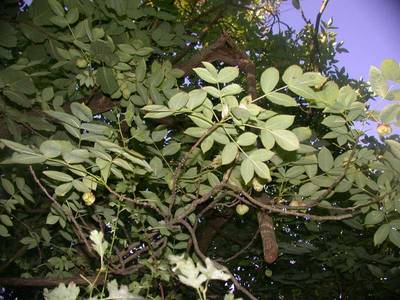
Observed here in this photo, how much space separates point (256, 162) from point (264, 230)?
0.37 meters

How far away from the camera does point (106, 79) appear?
5.84 ft

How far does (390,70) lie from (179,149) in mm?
956

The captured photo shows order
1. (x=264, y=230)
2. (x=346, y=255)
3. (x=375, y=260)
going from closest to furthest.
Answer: (x=264, y=230) < (x=375, y=260) < (x=346, y=255)

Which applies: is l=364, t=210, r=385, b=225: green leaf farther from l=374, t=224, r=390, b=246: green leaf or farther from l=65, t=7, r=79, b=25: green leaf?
l=65, t=7, r=79, b=25: green leaf

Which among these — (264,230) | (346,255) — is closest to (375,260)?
(346,255)

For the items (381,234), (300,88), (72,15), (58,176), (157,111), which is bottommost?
(381,234)

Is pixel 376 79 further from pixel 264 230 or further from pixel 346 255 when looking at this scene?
pixel 346 255

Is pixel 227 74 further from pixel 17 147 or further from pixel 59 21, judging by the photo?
pixel 59 21

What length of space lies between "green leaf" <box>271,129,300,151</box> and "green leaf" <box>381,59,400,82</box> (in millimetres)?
330

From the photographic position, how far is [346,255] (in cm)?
312

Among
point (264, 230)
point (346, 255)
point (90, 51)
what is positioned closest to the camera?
point (264, 230)

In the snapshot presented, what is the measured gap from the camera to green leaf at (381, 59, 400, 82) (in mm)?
1058

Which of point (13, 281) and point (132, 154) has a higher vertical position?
point (132, 154)

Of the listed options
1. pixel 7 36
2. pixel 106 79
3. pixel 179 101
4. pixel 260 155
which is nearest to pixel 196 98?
pixel 179 101
